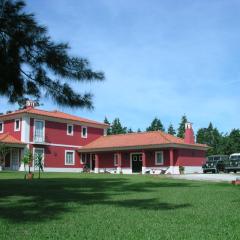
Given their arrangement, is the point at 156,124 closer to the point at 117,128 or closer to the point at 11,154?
the point at 117,128

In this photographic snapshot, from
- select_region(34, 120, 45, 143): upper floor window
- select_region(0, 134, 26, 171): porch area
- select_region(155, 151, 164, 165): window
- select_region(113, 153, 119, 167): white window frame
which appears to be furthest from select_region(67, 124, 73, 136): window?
select_region(155, 151, 164, 165): window

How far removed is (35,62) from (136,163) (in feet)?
114

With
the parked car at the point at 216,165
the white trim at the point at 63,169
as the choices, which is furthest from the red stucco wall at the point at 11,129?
the parked car at the point at 216,165

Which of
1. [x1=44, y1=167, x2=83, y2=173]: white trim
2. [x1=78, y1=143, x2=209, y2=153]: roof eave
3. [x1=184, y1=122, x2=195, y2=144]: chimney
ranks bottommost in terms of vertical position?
[x1=44, y1=167, x2=83, y2=173]: white trim

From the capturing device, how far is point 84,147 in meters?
50.2

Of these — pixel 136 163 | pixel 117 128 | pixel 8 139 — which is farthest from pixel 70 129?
pixel 117 128

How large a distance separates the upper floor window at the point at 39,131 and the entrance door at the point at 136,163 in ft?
30.3

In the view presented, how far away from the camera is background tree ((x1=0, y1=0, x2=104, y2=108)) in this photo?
12406 mm

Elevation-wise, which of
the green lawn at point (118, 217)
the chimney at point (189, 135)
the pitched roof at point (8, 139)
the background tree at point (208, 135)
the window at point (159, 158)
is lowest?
the green lawn at point (118, 217)

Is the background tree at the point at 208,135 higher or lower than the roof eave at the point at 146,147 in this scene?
higher

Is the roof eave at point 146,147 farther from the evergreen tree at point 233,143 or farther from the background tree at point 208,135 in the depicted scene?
the background tree at point 208,135

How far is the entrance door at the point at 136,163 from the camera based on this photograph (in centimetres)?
4638

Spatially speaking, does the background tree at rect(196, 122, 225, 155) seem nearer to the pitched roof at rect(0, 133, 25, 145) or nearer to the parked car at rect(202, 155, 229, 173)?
the parked car at rect(202, 155, 229, 173)

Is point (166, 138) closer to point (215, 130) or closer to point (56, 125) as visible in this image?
point (56, 125)
